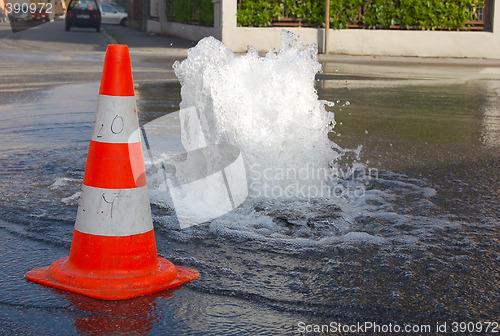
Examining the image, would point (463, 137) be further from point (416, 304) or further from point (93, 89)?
point (93, 89)

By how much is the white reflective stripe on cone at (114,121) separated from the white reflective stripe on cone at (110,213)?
0.87 feet

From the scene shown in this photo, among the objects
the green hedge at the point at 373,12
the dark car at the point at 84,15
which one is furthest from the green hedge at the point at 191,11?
the dark car at the point at 84,15

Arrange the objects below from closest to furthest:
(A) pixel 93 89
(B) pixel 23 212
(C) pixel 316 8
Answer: (B) pixel 23 212, (A) pixel 93 89, (C) pixel 316 8

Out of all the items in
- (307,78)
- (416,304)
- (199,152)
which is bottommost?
(416,304)

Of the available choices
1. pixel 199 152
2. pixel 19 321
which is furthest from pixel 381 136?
pixel 19 321

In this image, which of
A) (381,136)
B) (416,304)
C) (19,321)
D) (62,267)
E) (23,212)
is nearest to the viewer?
(19,321)

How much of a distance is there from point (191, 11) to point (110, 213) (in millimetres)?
24143

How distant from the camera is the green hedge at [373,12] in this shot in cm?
2048

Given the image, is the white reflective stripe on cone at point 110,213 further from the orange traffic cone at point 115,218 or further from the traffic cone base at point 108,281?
the traffic cone base at point 108,281

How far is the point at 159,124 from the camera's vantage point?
8.02m

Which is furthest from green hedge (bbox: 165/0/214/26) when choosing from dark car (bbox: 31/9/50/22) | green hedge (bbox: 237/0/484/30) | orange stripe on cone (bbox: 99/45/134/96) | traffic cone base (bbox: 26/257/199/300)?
dark car (bbox: 31/9/50/22)

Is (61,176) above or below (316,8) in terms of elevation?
below

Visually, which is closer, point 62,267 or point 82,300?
point 82,300

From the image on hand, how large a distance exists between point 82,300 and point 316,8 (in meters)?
18.7
